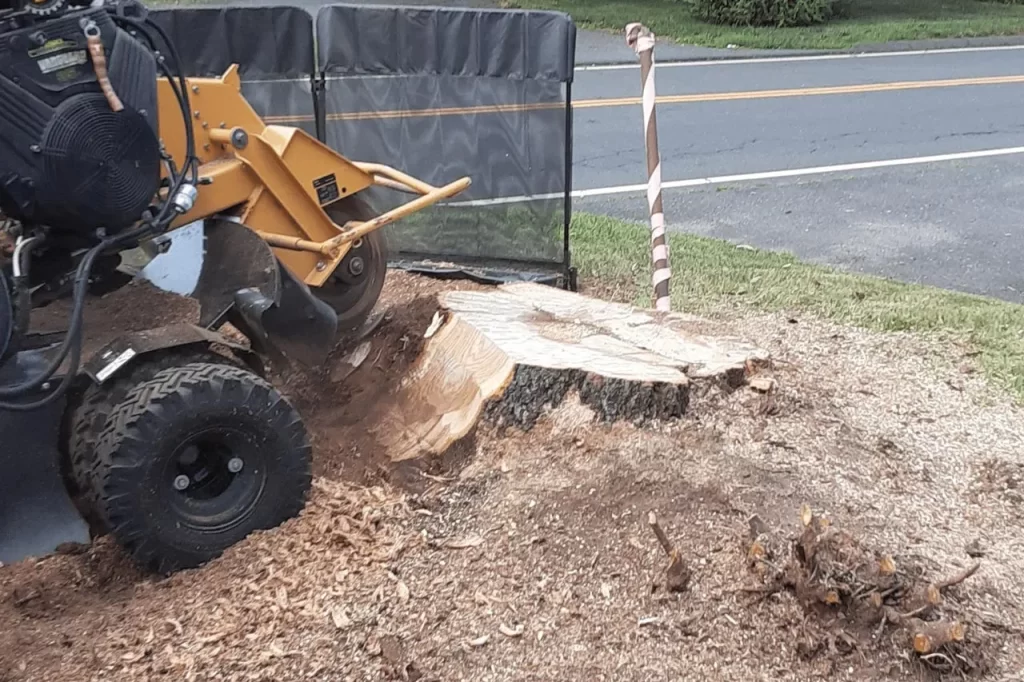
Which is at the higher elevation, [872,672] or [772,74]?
[872,672]

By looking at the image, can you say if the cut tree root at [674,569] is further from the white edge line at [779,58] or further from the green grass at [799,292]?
the white edge line at [779,58]

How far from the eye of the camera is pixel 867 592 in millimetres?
3221

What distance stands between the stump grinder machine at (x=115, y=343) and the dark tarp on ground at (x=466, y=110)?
7.80ft

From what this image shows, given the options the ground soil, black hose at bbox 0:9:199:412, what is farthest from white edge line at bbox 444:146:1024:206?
black hose at bbox 0:9:199:412

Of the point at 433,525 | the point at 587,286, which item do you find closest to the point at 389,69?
the point at 587,286

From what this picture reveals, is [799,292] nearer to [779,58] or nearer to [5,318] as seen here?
[5,318]

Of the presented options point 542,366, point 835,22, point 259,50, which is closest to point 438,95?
point 259,50

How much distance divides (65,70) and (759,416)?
2.86m

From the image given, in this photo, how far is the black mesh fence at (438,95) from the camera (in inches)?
239

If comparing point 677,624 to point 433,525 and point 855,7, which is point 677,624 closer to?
point 433,525

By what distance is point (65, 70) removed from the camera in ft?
11.3

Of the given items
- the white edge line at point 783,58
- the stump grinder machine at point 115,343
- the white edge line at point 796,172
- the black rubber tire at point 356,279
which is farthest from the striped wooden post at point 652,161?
the white edge line at point 783,58

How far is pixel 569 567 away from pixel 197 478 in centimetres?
132

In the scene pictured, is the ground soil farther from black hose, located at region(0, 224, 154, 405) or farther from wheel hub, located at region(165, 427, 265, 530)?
black hose, located at region(0, 224, 154, 405)
